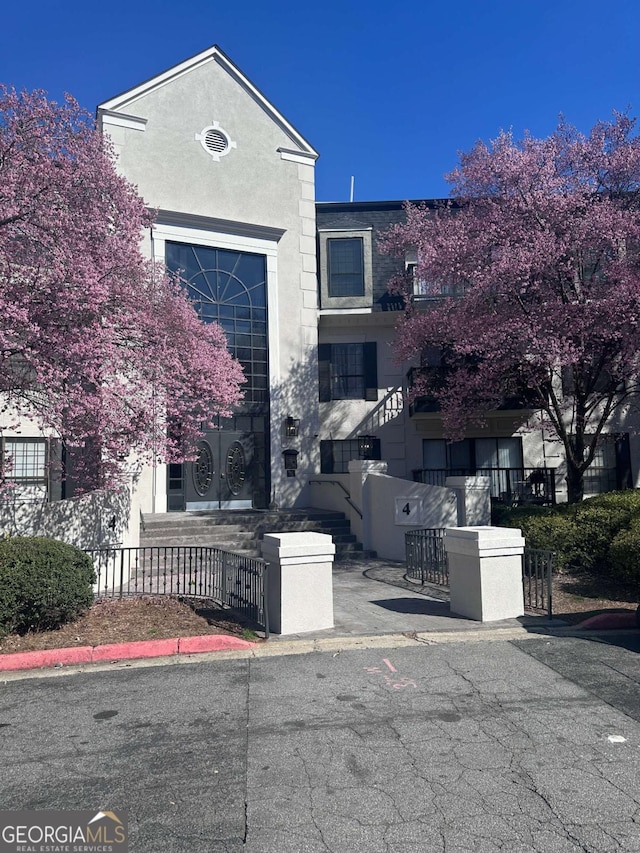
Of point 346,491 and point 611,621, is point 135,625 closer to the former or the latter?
point 611,621

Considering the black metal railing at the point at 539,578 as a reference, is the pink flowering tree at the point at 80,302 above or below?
above

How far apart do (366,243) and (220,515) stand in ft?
34.9

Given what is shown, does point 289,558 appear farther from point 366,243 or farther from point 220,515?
point 366,243

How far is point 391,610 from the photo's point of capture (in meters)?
9.60

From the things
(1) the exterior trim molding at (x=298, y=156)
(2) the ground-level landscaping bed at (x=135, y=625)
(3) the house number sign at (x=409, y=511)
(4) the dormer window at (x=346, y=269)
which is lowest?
(2) the ground-level landscaping bed at (x=135, y=625)

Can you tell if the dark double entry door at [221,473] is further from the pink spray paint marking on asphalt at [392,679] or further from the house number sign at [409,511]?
the pink spray paint marking on asphalt at [392,679]

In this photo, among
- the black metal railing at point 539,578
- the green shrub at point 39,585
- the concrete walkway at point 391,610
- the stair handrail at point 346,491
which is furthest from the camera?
the stair handrail at point 346,491

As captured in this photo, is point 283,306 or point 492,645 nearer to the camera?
point 492,645

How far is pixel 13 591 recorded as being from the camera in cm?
784

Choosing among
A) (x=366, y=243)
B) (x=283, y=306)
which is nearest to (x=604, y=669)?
(x=283, y=306)

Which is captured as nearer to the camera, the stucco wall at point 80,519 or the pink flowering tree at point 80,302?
the pink flowering tree at point 80,302

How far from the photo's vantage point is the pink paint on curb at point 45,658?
280 inches
